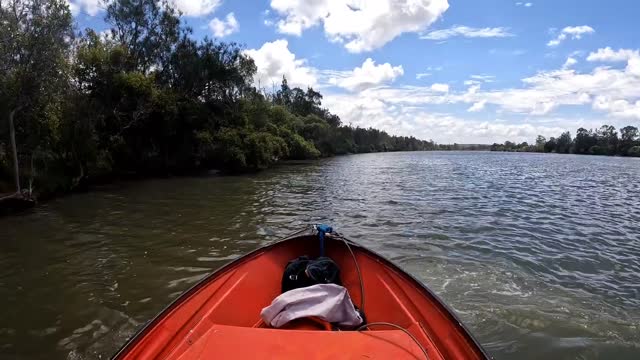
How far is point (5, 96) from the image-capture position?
45.8 feet

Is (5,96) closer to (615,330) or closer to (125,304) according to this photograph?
(125,304)

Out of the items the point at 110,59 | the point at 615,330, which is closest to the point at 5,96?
the point at 110,59

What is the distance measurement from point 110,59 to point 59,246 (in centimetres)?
2095

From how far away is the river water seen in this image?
548 centimetres

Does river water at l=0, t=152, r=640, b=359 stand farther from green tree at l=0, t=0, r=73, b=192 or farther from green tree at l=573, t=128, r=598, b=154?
green tree at l=573, t=128, r=598, b=154

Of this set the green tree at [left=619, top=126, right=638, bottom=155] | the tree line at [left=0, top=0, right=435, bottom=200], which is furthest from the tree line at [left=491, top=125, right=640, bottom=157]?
the tree line at [left=0, top=0, right=435, bottom=200]

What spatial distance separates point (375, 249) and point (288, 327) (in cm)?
601

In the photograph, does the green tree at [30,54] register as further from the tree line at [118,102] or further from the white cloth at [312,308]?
the white cloth at [312,308]

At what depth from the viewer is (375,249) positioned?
31.6ft

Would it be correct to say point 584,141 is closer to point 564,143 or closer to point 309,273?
point 564,143

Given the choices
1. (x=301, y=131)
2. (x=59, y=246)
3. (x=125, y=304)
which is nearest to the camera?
(x=125, y=304)

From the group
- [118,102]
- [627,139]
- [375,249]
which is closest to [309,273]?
[375,249]

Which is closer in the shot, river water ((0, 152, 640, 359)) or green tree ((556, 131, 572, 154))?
river water ((0, 152, 640, 359))

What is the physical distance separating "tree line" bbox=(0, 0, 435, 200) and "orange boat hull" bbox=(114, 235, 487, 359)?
13.7 meters
